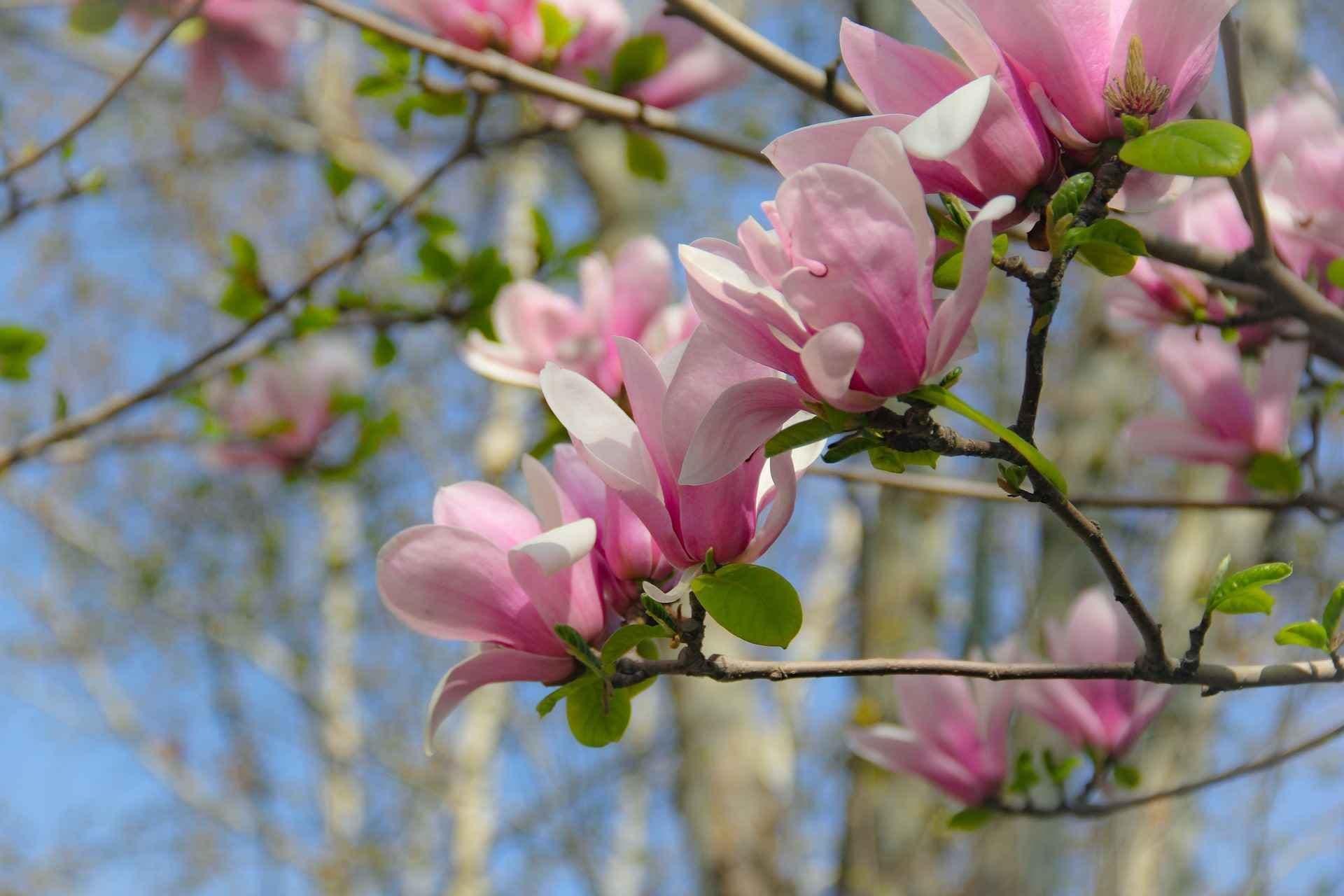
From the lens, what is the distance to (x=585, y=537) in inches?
19.4

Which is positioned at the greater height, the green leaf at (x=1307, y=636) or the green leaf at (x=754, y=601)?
the green leaf at (x=754, y=601)

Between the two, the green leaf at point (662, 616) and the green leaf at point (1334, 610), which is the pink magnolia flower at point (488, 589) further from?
the green leaf at point (1334, 610)

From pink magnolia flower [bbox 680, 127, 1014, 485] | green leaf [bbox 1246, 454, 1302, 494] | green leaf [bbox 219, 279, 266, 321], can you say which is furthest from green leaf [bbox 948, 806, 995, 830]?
green leaf [bbox 219, 279, 266, 321]

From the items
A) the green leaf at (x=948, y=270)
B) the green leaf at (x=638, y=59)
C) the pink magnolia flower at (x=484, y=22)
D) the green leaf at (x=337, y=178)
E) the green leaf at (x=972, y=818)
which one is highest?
the pink magnolia flower at (x=484, y=22)

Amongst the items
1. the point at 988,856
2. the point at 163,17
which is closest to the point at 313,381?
the point at 163,17

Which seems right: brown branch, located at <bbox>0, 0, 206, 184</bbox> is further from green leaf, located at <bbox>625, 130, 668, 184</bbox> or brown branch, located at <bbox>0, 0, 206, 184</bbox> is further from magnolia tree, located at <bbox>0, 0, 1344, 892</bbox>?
green leaf, located at <bbox>625, 130, 668, 184</bbox>

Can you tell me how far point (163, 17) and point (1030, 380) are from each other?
113 centimetres

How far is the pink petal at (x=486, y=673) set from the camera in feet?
1.86

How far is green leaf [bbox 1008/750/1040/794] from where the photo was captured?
909 mm

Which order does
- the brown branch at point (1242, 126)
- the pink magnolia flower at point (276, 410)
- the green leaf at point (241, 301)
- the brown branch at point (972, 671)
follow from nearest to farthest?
the brown branch at point (972, 671) → the brown branch at point (1242, 126) → the green leaf at point (241, 301) → the pink magnolia flower at point (276, 410)

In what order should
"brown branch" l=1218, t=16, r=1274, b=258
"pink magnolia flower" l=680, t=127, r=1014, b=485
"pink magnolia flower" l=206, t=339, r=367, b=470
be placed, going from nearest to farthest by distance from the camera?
"pink magnolia flower" l=680, t=127, r=1014, b=485
"brown branch" l=1218, t=16, r=1274, b=258
"pink magnolia flower" l=206, t=339, r=367, b=470

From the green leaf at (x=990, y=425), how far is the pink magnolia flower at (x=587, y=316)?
0.67 meters

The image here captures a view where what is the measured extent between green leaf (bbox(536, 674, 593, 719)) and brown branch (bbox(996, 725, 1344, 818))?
41cm

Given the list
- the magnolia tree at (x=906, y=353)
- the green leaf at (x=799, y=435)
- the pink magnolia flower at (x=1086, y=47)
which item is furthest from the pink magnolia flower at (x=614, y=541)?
the pink magnolia flower at (x=1086, y=47)
